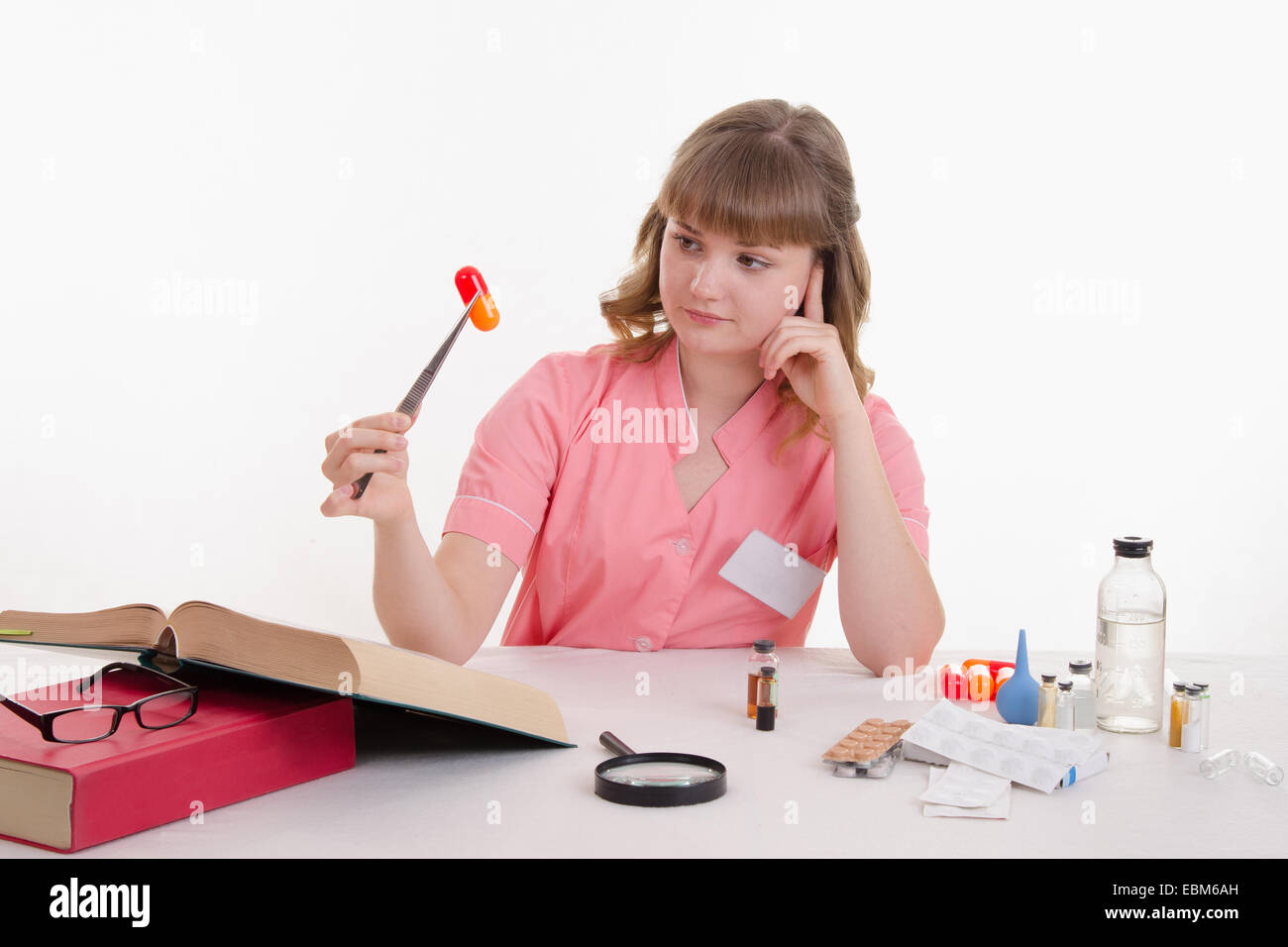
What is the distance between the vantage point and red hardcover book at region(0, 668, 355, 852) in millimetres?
774

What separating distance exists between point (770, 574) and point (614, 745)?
639mm

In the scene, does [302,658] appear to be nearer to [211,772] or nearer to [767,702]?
[211,772]

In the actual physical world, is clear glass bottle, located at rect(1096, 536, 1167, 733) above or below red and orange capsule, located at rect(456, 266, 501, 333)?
below

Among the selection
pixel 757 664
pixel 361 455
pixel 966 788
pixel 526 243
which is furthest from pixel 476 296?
pixel 526 243

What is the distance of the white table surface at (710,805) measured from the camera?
32.1 inches

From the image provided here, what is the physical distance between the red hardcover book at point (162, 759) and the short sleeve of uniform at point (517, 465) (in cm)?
58

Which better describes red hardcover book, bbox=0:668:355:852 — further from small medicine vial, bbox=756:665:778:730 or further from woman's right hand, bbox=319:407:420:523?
small medicine vial, bbox=756:665:778:730

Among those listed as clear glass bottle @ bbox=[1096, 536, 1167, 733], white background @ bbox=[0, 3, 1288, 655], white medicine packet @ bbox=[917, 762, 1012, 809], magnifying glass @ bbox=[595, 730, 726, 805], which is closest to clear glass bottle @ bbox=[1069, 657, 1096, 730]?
clear glass bottle @ bbox=[1096, 536, 1167, 733]

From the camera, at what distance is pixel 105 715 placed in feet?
2.92

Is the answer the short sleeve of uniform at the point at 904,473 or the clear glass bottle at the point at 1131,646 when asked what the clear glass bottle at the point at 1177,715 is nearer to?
the clear glass bottle at the point at 1131,646

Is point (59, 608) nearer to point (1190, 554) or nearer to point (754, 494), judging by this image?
point (754, 494)

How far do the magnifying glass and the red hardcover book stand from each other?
0.72 feet

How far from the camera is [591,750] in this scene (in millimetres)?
1034
